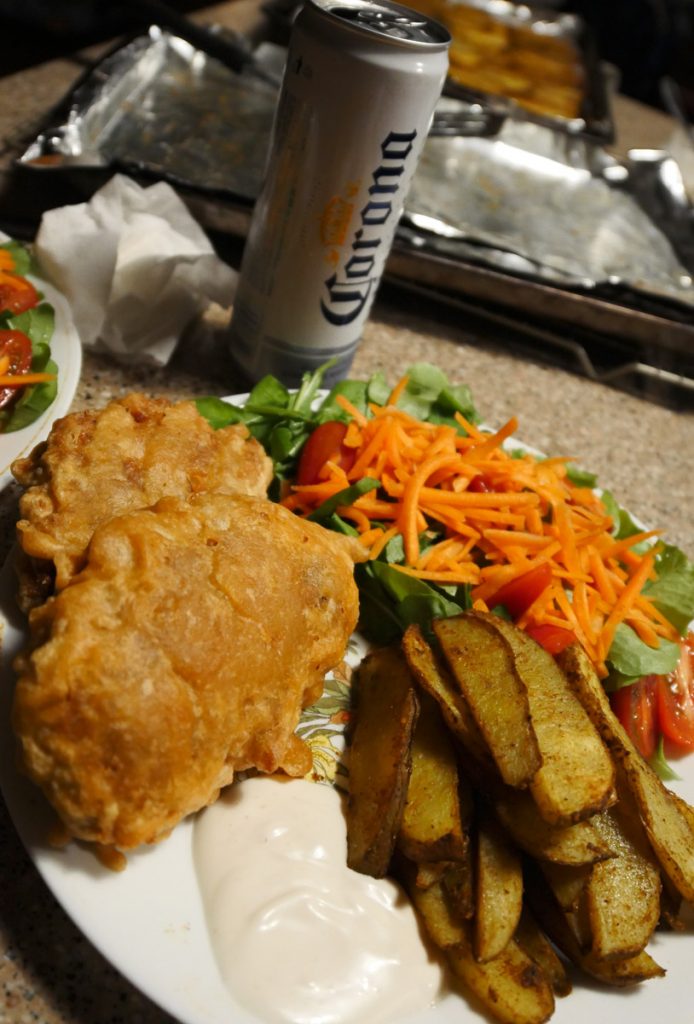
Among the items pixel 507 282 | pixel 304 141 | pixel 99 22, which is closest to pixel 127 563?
pixel 304 141

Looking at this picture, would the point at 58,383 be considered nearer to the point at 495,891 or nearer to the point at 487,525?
the point at 487,525

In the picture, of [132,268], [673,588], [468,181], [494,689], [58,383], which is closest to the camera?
[494,689]

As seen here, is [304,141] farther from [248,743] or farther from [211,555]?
[248,743]

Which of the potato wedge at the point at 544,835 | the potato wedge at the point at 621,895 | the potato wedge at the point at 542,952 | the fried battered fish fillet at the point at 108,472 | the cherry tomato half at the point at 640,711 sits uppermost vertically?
the fried battered fish fillet at the point at 108,472

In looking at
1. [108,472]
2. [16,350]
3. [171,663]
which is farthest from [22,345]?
[171,663]

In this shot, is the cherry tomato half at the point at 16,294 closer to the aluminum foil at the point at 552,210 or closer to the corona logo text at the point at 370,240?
the corona logo text at the point at 370,240

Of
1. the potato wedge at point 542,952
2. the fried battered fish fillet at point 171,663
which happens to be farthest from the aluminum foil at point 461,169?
the potato wedge at point 542,952

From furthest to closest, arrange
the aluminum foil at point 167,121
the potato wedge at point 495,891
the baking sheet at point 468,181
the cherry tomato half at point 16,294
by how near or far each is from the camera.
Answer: the baking sheet at point 468,181 < the aluminum foil at point 167,121 < the cherry tomato half at point 16,294 < the potato wedge at point 495,891
